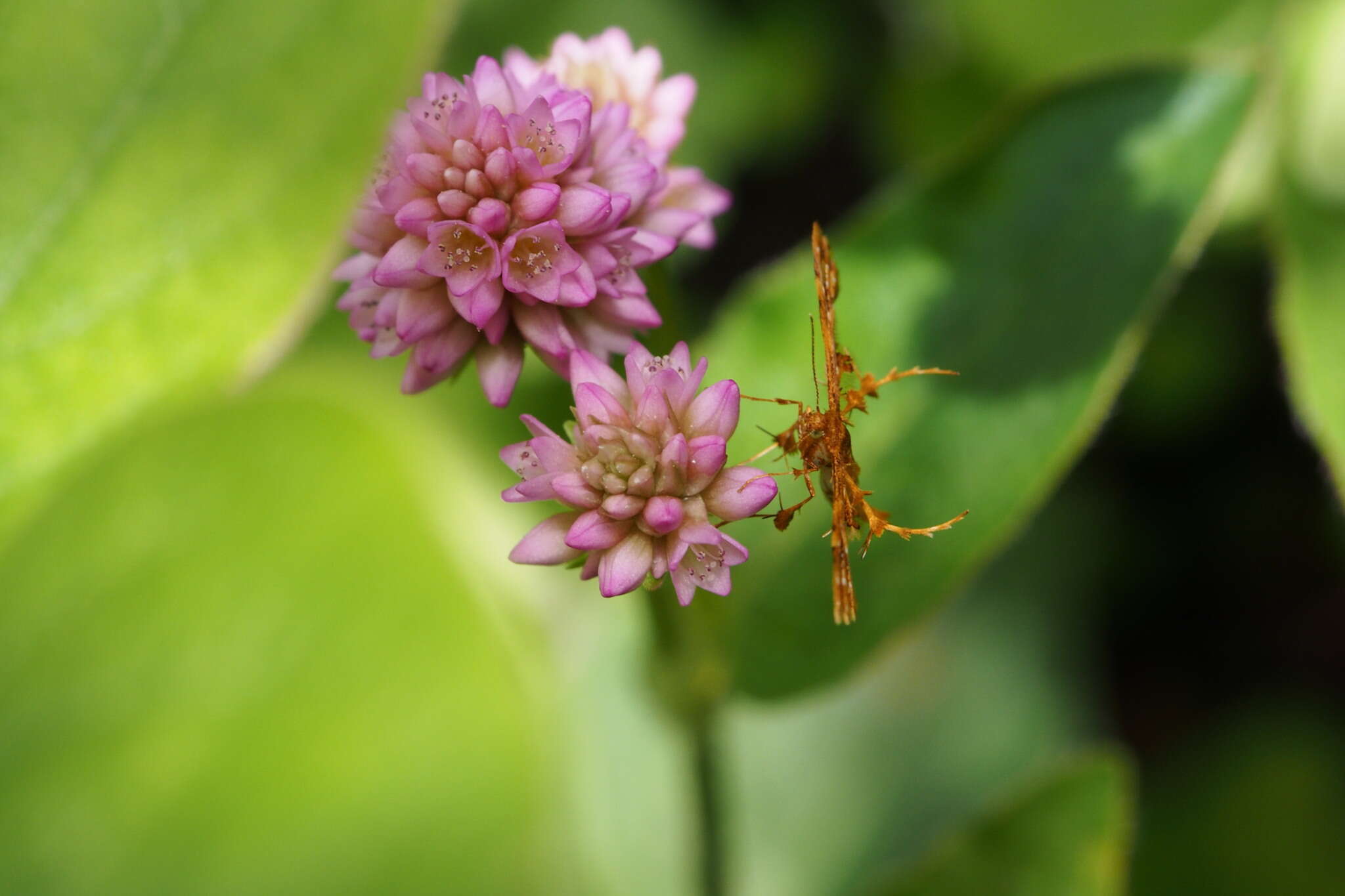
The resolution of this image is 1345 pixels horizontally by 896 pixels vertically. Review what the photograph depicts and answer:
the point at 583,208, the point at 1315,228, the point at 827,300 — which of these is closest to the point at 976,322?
the point at 827,300

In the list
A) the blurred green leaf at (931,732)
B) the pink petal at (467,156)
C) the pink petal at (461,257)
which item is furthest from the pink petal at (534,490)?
the blurred green leaf at (931,732)

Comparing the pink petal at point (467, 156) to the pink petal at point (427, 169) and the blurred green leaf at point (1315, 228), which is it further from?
the blurred green leaf at point (1315, 228)

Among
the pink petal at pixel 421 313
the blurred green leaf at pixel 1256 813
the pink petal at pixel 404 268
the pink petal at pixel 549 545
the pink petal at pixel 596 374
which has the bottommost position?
the blurred green leaf at pixel 1256 813

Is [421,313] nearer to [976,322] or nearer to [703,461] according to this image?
[703,461]

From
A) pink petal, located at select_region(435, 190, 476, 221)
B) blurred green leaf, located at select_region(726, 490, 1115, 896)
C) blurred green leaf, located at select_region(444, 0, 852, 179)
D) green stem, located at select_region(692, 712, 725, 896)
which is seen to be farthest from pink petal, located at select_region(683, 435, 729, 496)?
blurred green leaf, located at select_region(444, 0, 852, 179)

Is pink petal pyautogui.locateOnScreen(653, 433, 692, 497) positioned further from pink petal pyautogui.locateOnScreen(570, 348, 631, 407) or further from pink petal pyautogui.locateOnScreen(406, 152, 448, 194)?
pink petal pyautogui.locateOnScreen(406, 152, 448, 194)

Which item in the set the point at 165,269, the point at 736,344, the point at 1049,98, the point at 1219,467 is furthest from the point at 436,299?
the point at 1219,467

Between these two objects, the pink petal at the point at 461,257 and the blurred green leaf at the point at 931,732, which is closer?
the pink petal at the point at 461,257
